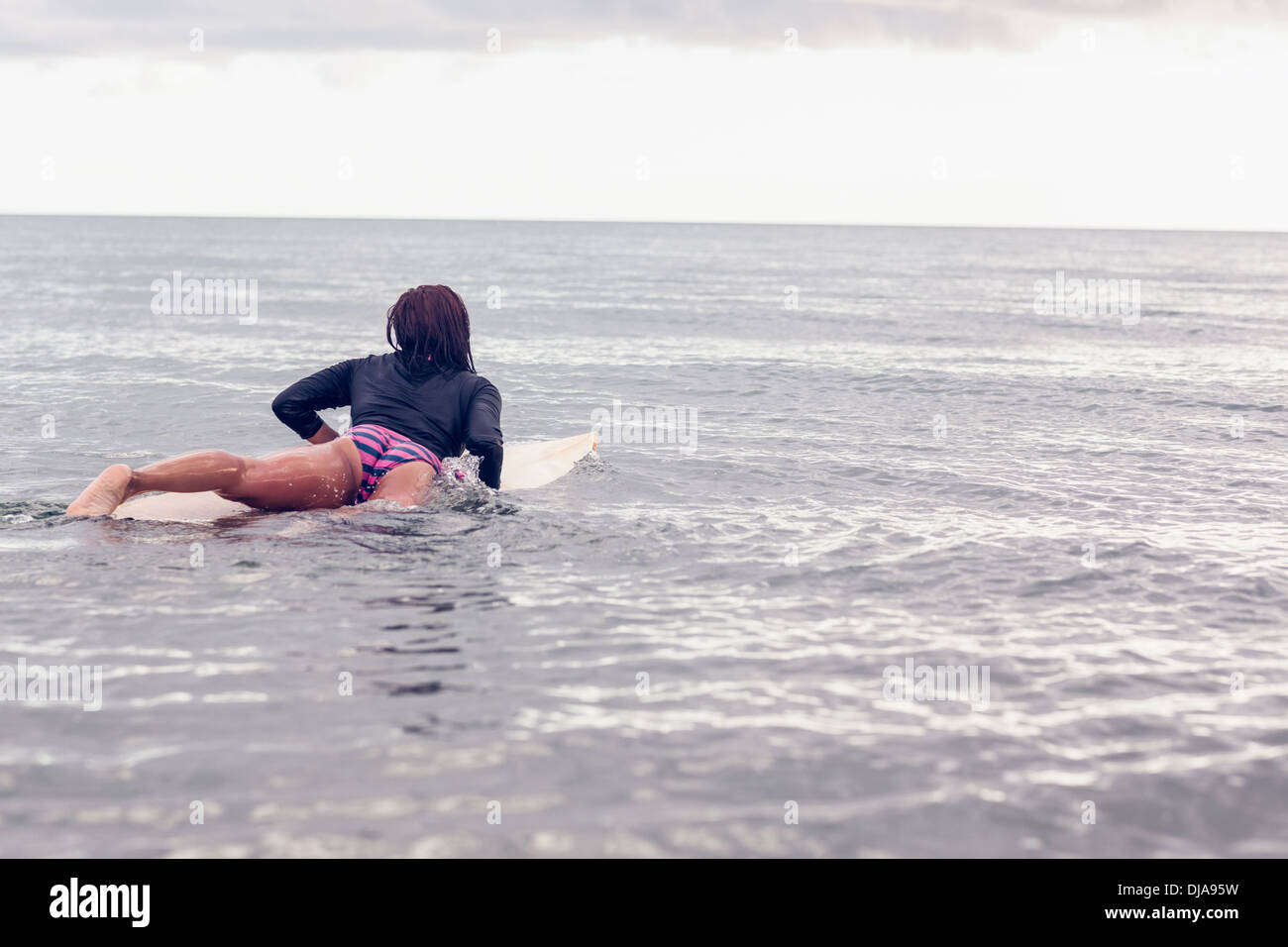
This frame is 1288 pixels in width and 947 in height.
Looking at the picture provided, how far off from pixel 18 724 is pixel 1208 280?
249ft

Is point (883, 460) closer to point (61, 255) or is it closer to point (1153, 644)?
point (1153, 644)

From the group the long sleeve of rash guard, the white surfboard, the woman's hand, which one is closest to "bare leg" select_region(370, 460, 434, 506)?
the long sleeve of rash guard

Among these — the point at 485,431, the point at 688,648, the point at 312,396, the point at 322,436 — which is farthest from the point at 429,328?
the point at 688,648

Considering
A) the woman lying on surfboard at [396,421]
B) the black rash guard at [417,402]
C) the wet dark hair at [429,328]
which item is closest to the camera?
the woman lying on surfboard at [396,421]

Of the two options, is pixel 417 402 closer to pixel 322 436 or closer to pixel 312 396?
pixel 312 396

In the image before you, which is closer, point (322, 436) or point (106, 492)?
point (106, 492)

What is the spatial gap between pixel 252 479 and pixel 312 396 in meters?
0.99

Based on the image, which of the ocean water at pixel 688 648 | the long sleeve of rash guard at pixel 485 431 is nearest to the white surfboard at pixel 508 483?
the ocean water at pixel 688 648

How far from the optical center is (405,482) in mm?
9164

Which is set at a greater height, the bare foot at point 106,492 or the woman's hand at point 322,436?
the woman's hand at point 322,436

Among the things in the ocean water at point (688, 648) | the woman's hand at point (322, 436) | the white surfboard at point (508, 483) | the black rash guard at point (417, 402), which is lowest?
the ocean water at point (688, 648)

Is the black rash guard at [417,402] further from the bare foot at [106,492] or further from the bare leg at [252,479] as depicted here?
the bare foot at [106,492]

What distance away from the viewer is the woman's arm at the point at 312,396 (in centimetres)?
932

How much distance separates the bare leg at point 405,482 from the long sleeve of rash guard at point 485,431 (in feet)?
1.40
